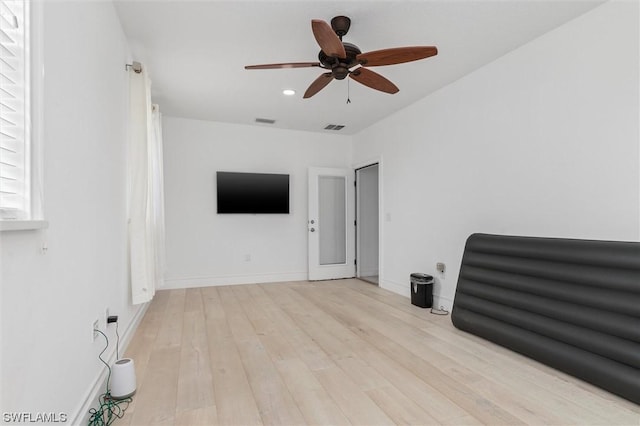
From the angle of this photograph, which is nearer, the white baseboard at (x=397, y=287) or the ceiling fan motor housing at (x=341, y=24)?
the ceiling fan motor housing at (x=341, y=24)

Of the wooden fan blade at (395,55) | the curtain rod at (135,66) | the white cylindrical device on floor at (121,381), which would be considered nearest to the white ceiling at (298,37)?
the curtain rod at (135,66)

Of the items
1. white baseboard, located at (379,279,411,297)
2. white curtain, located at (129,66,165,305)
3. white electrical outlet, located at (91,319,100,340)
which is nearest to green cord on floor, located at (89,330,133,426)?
white electrical outlet, located at (91,319,100,340)

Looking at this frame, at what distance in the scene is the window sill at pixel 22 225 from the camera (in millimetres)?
992

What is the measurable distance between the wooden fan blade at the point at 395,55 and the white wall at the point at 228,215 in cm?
353

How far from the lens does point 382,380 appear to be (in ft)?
7.44

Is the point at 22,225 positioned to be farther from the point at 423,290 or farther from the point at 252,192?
the point at 252,192

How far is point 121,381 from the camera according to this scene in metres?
2.03

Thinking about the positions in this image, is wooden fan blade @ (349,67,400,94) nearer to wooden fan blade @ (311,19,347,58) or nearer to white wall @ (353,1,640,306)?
wooden fan blade @ (311,19,347,58)

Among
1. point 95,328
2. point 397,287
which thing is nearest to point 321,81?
point 95,328

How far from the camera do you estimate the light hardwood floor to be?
1.87 metres

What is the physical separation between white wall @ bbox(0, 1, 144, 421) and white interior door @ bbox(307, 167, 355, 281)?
390 cm

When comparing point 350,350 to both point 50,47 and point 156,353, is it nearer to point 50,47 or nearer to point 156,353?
point 156,353

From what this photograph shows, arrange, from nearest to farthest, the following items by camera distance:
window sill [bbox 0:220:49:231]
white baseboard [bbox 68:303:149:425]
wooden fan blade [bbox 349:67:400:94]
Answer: window sill [bbox 0:220:49:231], white baseboard [bbox 68:303:149:425], wooden fan blade [bbox 349:67:400:94]

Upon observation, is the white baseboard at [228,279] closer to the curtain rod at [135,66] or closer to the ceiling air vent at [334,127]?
the ceiling air vent at [334,127]
